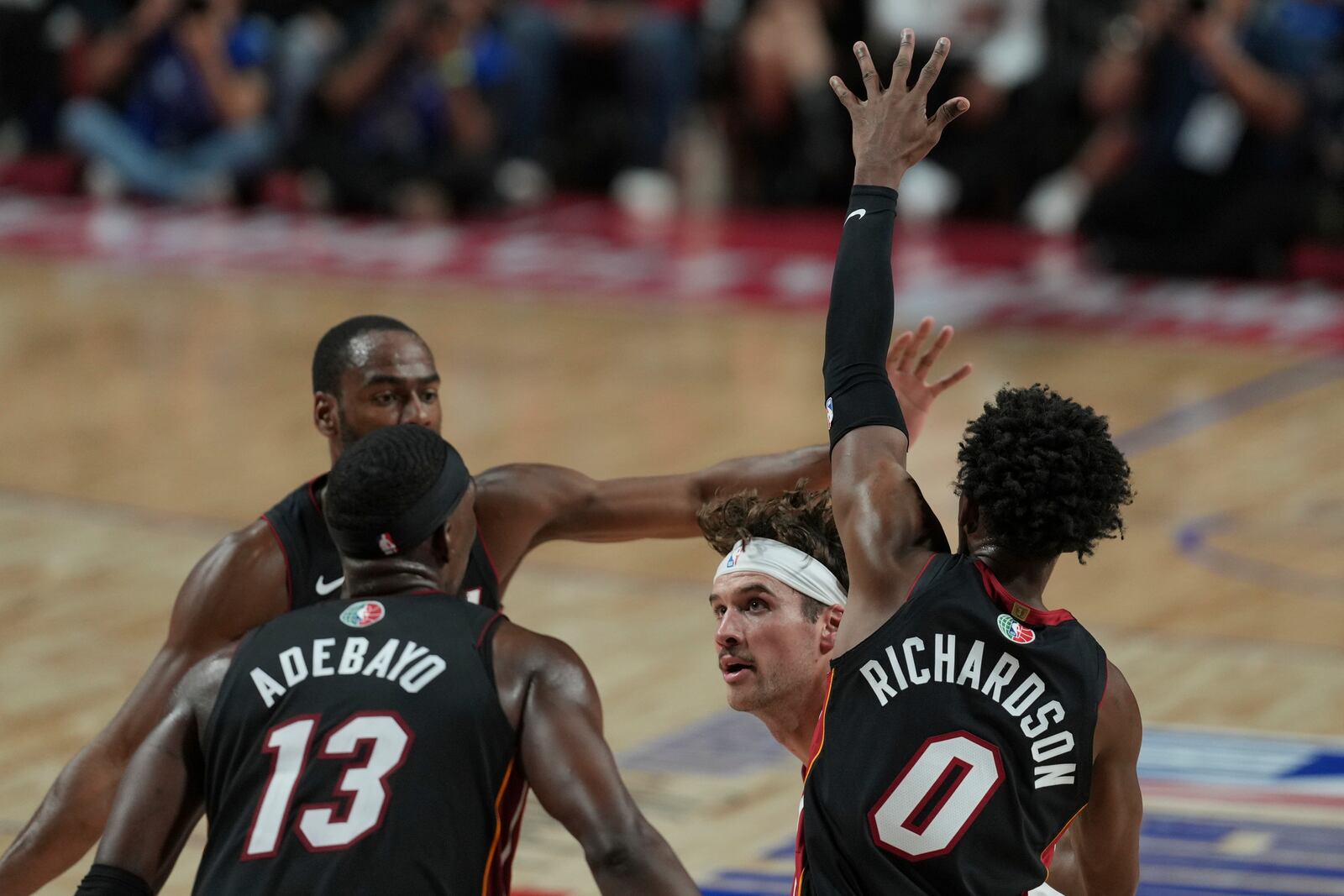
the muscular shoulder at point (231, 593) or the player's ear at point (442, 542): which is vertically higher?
the muscular shoulder at point (231, 593)

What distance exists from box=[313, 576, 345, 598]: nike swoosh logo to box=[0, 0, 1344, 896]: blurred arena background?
144 cm

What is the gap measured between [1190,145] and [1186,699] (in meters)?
7.69

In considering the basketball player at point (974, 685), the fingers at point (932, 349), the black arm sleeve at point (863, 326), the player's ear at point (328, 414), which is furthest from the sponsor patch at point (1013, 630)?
the player's ear at point (328, 414)

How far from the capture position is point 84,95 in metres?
18.6

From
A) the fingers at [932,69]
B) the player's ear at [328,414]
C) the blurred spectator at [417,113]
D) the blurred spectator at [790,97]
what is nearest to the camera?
the fingers at [932,69]

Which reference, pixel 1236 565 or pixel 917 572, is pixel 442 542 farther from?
pixel 1236 565

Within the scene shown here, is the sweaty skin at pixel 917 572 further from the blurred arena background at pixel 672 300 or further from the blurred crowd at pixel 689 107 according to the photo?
the blurred crowd at pixel 689 107

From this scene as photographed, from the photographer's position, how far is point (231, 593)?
468cm

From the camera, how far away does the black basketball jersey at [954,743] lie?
139 inches

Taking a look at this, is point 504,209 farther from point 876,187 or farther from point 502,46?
point 876,187

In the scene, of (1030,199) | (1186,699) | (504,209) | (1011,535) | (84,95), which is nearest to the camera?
(1011,535)

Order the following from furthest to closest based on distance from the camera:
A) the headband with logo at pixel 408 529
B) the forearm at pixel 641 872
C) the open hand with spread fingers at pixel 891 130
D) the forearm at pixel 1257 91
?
the forearm at pixel 1257 91, the open hand with spread fingers at pixel 891 130, the headband with logo at pixel 408 529, the forearm at pixel 641 872

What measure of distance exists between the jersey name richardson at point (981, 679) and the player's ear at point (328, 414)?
6.47ft


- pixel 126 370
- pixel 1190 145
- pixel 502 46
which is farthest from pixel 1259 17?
pixel 126 370
